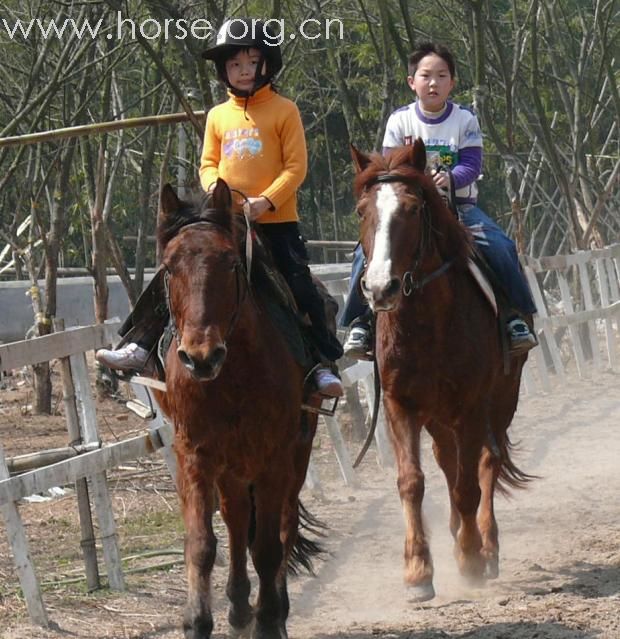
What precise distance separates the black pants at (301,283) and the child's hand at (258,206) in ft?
0.87

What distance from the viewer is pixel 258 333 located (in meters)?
6.27

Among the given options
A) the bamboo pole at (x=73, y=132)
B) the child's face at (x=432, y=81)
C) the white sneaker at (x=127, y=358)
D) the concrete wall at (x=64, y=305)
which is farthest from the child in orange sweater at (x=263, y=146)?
the concrete wall at (x=64, y=305)

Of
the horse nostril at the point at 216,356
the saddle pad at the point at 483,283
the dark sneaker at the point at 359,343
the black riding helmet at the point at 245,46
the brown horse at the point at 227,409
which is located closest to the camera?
the horse nostril at the point at 216,356

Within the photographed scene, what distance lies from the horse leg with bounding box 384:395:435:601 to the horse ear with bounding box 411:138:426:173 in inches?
53.2

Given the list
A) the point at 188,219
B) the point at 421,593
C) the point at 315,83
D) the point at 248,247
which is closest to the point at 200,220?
the point at 188,219

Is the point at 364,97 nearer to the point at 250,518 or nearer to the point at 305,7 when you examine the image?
the point at 305,7

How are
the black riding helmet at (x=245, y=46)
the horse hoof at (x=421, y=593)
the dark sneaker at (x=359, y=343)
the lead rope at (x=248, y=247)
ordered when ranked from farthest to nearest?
the dark sneaker at (x=359, y=343), the horse hoof at (x=421, y=593), the black riding helmet at (x=245, y=46), the lead rope at (x=248, y=247)

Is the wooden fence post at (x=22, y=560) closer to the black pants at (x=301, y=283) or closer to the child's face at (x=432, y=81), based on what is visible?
the black pants at (x=301, y=283)

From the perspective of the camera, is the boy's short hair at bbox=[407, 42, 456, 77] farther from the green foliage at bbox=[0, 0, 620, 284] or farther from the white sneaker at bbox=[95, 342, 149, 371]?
the white sneaker at bbox=[95, 342, 149, 371]

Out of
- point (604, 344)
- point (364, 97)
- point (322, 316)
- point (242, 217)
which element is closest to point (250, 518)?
point (322, 316)

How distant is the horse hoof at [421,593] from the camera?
7266 mm

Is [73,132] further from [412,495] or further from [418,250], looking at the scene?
[412,495]

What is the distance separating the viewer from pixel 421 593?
7266 mm

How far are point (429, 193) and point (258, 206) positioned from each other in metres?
1.30
